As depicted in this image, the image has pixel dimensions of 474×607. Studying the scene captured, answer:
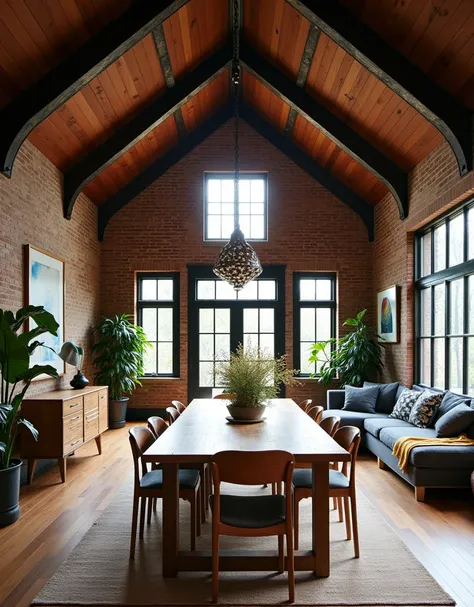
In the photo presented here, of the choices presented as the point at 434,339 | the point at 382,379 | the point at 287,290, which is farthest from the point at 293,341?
the point at 434,339

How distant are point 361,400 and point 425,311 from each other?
1.53 metres

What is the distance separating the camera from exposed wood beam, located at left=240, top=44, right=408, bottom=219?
282 inches

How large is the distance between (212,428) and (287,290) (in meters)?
5.32

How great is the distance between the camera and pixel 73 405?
5.76 m

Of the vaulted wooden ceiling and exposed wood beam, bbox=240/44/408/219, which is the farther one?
exposed wood beam, bbox=240/44/408/219

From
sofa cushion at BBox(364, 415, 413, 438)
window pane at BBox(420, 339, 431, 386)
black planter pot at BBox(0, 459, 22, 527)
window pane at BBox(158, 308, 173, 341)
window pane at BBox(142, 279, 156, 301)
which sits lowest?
black planter pot at BBox(0, 459, 22, 527)

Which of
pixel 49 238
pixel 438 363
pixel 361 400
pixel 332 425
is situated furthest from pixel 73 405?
pixel 438 363

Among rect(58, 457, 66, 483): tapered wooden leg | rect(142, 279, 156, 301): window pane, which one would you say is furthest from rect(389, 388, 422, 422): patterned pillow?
rect(142, 279, 156, 301): window pane

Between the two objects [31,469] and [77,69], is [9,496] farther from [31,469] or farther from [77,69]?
[77,69]

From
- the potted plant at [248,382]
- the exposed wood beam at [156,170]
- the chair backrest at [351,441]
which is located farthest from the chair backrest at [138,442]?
the exposed wood beam at [156,170]

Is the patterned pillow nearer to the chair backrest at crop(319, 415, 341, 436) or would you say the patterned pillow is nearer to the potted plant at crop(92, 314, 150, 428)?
the chair backrest at crop(319, 415, 341, 436)

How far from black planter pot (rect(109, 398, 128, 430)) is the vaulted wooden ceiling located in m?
3.22

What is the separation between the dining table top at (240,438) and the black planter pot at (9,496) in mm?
1453

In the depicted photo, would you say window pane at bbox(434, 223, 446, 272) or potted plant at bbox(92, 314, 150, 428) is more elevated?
window pane at bbox(434, 223, 446, 272)
